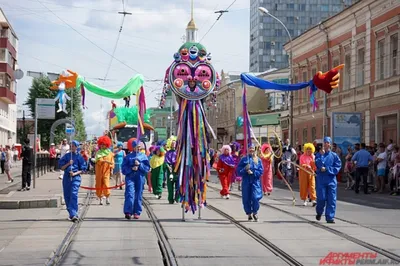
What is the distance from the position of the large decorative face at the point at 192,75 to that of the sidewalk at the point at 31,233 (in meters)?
3.51

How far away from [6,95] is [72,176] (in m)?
53.2

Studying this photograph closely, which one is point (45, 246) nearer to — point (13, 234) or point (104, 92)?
point (13, 234)

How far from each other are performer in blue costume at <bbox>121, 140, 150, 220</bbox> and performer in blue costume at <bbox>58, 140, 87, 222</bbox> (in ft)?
3.05

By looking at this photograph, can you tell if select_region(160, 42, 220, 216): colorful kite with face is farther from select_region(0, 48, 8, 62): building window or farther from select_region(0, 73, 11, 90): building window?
select_region(0, 48, 8, 62): building window

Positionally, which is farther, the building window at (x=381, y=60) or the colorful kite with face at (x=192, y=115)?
the building window at (x=381, y=60)

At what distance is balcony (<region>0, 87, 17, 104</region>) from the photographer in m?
64.6

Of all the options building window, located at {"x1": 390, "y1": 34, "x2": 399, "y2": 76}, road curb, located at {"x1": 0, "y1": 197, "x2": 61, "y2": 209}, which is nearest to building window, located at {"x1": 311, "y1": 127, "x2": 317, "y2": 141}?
Result: building window, located at {"x1": 390, "y1": 34, "x2": 399, "y2": 76}

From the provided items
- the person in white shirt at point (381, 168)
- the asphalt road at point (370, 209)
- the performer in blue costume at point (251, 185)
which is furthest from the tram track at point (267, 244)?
the person in white shirt at point (381, 168)

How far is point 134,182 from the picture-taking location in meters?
14.9

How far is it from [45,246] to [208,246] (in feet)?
8.07

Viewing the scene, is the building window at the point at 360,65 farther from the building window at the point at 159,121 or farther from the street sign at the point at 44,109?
the building window at the point at 159,121

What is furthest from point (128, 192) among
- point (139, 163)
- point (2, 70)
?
point (2, 70)

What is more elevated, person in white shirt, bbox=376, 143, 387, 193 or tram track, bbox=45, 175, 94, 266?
person in white shirt, bbox=376, 143, 387, 193

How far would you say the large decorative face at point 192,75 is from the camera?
1447 cm
